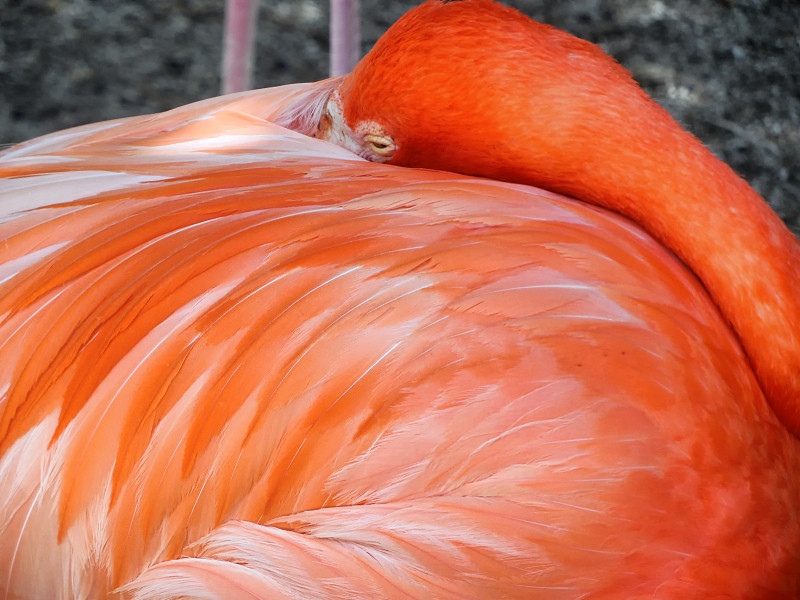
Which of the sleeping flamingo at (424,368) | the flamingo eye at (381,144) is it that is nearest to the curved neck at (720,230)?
the sleeping flamingo at (424,368)

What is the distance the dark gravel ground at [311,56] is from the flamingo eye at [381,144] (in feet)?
4.41

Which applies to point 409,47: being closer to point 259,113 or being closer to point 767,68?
point 259,113

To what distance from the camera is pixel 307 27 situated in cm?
257

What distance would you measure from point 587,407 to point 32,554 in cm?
60

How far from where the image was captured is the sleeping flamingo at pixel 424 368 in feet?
2.70

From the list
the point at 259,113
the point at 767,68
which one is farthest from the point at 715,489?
the point at 767,68

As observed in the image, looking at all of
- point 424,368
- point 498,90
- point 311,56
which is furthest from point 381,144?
point 311,56

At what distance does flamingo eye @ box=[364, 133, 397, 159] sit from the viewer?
115 centimetres

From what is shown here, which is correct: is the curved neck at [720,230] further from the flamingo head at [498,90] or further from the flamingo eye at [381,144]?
the flamingo eye at [381,144]

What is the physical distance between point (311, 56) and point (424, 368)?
1.85 meters

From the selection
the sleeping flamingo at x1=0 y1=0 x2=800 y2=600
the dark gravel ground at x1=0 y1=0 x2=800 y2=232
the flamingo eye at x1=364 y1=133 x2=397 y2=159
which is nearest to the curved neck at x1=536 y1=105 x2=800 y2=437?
the sleeping flamingo at x1=0 y1=0 x2=800 y2=600

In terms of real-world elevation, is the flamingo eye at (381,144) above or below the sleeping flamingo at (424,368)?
above

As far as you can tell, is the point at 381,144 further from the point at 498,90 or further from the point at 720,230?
the point at 720,230

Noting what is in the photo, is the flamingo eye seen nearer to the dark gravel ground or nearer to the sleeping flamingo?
the sleeping flamingo
